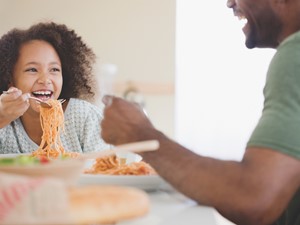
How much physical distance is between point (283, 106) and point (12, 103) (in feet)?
3.62

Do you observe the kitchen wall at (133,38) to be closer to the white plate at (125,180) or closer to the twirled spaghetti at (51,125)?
the twirled spaghetti at (51,125)

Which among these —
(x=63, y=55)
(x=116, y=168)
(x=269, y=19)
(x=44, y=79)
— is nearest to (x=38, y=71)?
(x=44, y=79)

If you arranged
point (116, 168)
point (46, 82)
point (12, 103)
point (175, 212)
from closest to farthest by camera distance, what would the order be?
point (175, 212), point (116, 168), point (12, 103), point (46, 82)

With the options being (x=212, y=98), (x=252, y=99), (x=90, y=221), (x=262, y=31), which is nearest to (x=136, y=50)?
(x=212, y=98)

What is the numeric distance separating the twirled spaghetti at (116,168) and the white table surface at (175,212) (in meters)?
0.11

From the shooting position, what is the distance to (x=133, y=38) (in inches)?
144

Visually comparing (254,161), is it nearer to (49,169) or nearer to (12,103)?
(49,169)

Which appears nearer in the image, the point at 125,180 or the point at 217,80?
the point at 125,180

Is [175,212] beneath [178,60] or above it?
beneath

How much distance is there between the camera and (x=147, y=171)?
1.12 metres

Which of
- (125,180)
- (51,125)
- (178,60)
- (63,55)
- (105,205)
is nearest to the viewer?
(105,205)

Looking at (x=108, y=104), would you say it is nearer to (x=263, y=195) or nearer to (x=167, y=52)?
(x=263, y=195)

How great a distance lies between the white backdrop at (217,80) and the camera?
3.25 metres

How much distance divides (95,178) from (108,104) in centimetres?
18
